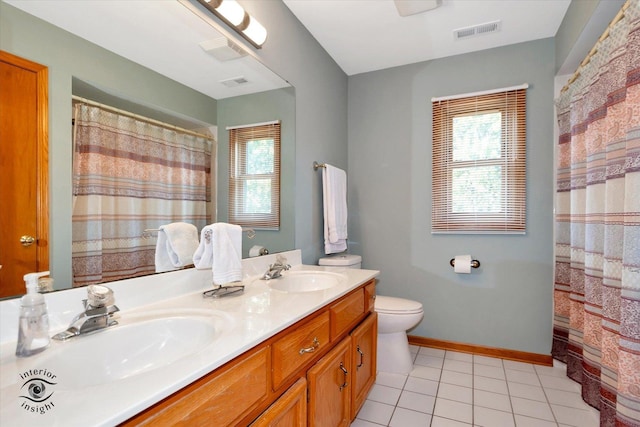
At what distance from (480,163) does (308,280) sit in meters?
1.65

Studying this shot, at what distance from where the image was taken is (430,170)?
8.58 feet

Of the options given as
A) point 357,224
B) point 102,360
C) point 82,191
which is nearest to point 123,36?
point 82,191

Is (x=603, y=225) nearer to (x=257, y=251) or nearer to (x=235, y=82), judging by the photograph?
(x=257, y=251)

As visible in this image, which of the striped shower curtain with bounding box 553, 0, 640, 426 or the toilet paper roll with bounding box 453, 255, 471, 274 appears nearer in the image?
the striped shower curtain with bounding box 553, 0, 640, 426

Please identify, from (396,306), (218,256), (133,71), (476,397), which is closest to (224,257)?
(218,256)

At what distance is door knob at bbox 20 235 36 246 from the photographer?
834mm

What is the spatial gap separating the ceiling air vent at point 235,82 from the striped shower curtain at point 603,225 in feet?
5.52

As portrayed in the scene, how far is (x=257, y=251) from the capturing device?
176 cm

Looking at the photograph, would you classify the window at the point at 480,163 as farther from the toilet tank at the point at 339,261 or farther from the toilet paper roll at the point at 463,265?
the toilet tank at the point at 339,261

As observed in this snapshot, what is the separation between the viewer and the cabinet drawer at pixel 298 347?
3.11 ft

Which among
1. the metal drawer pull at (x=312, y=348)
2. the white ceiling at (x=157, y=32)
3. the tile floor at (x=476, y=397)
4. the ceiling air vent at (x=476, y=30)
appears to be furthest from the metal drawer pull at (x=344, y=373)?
the ceiling air vent at (x=476, y=30)

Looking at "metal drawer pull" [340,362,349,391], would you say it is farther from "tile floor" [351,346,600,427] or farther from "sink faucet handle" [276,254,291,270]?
"sink faucet handle" [276,254,291,270]

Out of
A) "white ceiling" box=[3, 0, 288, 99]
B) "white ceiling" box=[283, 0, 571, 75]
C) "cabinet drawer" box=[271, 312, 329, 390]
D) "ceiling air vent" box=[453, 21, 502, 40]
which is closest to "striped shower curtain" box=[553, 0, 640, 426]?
"white ceiling" box=[283, 0, 571, 75]

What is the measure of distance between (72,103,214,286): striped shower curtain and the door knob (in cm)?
11
